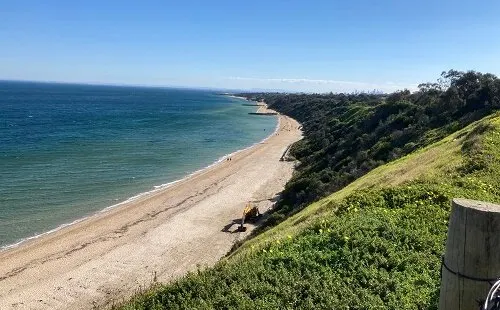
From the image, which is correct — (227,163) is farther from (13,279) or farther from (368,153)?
(13,279)

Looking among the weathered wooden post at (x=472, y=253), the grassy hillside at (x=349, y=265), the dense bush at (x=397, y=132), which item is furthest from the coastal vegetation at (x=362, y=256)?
the dense bush at (x=397, y=132)

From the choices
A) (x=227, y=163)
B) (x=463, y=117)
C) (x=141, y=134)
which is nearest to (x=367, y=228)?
(x=463, y=117)

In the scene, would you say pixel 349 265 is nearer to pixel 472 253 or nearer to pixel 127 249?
pixel 472 253

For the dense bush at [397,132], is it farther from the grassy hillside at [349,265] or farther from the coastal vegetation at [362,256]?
the grassy hillside at [349,265]

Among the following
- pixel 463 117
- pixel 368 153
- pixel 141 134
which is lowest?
pixel 141 134

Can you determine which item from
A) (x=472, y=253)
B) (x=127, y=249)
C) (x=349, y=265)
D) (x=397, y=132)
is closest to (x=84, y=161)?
(x=127, y=249)

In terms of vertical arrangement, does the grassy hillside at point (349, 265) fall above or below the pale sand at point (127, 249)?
above
